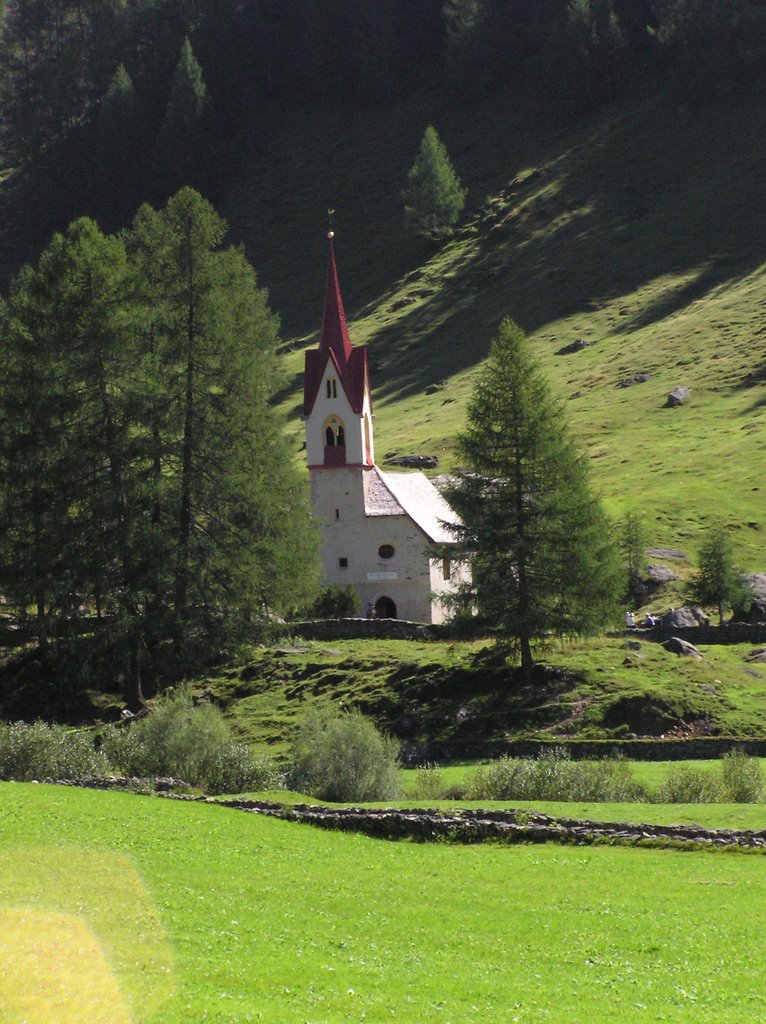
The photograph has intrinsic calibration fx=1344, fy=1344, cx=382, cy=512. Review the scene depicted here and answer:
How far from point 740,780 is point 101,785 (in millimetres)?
13577

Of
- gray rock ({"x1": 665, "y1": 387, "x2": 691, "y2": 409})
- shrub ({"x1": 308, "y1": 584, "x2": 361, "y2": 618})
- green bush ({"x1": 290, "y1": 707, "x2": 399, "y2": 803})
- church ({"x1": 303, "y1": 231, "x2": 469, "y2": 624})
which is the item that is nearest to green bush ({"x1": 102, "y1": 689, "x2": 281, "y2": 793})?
green bush ({"x1": 290, "y1": 707, "x2": 399, "y2": 803})

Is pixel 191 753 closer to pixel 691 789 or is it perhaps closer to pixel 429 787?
A: pixel 429 787

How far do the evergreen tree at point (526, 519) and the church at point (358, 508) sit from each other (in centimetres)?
1604

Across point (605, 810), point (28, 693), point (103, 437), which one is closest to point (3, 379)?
point (103, 437)

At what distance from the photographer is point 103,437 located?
1714 inches

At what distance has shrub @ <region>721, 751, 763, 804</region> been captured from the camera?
2831cm

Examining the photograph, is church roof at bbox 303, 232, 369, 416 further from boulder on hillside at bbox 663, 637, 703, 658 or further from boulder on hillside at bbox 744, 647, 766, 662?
boulder on hillside at bbox 744, 647, 766, 662

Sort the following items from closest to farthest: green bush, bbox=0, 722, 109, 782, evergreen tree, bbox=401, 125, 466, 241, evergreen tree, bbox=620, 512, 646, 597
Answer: green bush, bbox=0, 722, 109, 782 → evergreen tree, bbox=620, 512, 646, 597 → evergreen tree, bbox=401, 125, 466, 241

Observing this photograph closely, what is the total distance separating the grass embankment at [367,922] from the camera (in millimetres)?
14570

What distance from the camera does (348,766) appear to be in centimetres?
3014

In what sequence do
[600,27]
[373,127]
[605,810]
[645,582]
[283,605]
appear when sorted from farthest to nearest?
[373,127], [600,27], [645,582], [283,605], [605,810]

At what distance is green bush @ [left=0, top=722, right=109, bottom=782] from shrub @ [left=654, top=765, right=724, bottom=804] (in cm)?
1264

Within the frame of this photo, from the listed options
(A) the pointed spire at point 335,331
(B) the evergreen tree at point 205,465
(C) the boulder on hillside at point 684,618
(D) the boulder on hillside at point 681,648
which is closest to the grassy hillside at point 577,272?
(C) the boulder on hillside at point 684,618

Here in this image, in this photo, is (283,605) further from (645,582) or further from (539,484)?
(645,582)
